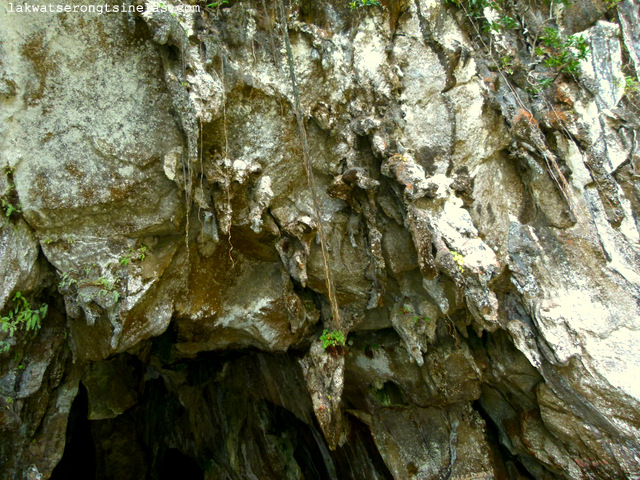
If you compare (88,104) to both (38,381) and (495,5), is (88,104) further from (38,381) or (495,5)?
(495,5)

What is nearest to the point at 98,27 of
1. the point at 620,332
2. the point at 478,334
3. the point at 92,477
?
the point at 478,334

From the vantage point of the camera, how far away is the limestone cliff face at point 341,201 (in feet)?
14.4

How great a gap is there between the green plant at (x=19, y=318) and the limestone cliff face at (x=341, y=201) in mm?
60

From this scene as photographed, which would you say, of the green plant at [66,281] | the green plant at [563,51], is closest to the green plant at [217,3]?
the green plant at [66,281]

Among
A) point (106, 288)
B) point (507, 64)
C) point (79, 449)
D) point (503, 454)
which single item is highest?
point (507, 64)

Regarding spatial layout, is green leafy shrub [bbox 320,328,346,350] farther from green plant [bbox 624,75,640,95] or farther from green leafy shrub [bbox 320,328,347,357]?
green plant [bbox 624,75,640,95]

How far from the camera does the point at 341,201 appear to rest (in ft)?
17.0

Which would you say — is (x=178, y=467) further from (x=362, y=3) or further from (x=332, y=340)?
(x=362, y=3)

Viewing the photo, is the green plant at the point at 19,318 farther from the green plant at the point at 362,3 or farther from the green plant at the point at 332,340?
the green plant at the point at 362,3

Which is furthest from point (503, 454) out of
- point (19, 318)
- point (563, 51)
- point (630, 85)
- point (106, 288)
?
point (19, 318)

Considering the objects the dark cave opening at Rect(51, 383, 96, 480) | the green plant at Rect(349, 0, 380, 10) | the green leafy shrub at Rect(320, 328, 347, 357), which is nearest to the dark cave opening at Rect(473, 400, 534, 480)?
the green leafy shrub at Rect(320, 328, 347, 357)

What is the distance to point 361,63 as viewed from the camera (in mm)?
5059

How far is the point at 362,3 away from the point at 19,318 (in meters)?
5.02

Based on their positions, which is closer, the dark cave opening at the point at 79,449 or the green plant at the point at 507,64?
the green plant at the point at 507,64
